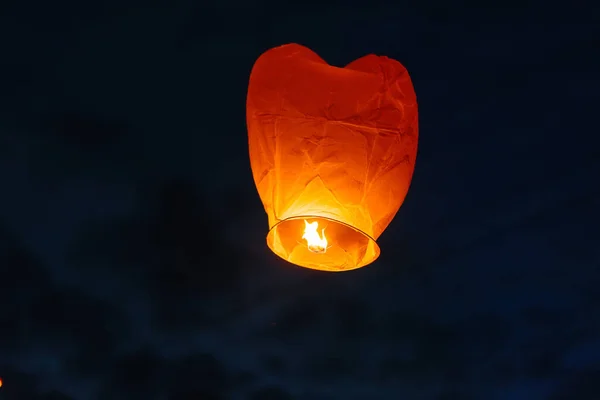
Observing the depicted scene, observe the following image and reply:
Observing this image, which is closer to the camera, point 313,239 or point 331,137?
point 331,137

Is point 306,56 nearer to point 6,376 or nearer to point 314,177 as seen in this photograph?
point 314,177

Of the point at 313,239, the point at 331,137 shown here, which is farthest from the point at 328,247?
the point at 331,137

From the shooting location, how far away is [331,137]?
211cm

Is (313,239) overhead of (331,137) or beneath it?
beneath

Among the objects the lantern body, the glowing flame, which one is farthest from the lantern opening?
the lantern body

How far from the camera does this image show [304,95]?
2.13m

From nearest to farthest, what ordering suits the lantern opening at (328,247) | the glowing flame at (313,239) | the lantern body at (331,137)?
the lantern body at (331,137)
the glowing flame at (313,239)
the lantern opening at (328,247)

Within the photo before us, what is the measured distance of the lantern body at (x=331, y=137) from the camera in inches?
83.4

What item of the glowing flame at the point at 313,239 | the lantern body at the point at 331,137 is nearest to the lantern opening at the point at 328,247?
the glowing flame at the point at 313,239

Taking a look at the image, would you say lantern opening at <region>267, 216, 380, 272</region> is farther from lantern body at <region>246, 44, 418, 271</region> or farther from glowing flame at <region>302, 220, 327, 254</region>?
lantern body at <region>246, 44, 418, 271</region>

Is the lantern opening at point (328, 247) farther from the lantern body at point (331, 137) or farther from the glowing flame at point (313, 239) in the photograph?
the lantern body at point (331, 137)

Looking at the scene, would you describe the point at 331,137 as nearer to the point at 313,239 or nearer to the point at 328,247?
Answer: the point at 313,239

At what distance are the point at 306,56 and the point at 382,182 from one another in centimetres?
55

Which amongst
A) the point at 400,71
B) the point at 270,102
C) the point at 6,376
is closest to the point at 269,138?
the point at 270,102
